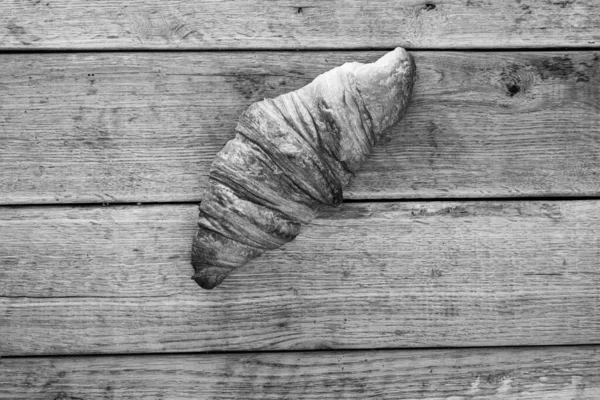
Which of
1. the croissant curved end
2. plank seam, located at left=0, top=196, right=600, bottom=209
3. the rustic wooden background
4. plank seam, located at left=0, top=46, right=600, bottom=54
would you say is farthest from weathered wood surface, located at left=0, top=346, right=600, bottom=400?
plank seam, located at left=0, top=46, right=600, bottom=54

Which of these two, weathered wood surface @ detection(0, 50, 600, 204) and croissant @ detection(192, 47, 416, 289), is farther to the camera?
weathered wood surface @ detection(0, 50, 600, 204)

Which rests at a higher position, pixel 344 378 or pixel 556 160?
pixel 556 160

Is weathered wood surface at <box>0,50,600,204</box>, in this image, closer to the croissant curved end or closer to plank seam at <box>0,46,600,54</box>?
plank seam at <box>0,46,600,54</box>

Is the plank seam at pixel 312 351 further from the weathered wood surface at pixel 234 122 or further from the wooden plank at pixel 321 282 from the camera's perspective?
the weathered wood surface at pixel 234 122

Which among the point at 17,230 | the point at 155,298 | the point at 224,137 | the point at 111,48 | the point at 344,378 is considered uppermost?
the point at 111,48

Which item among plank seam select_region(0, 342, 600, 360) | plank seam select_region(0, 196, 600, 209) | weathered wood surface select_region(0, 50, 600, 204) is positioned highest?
weathered wood surface select_region(0, 50, 600, 204)

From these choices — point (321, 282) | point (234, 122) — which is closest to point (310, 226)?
point (321, 282)

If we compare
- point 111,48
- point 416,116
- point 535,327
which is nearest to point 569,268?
point 535,327

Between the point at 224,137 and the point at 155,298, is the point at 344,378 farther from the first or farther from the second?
the point at 224,137
